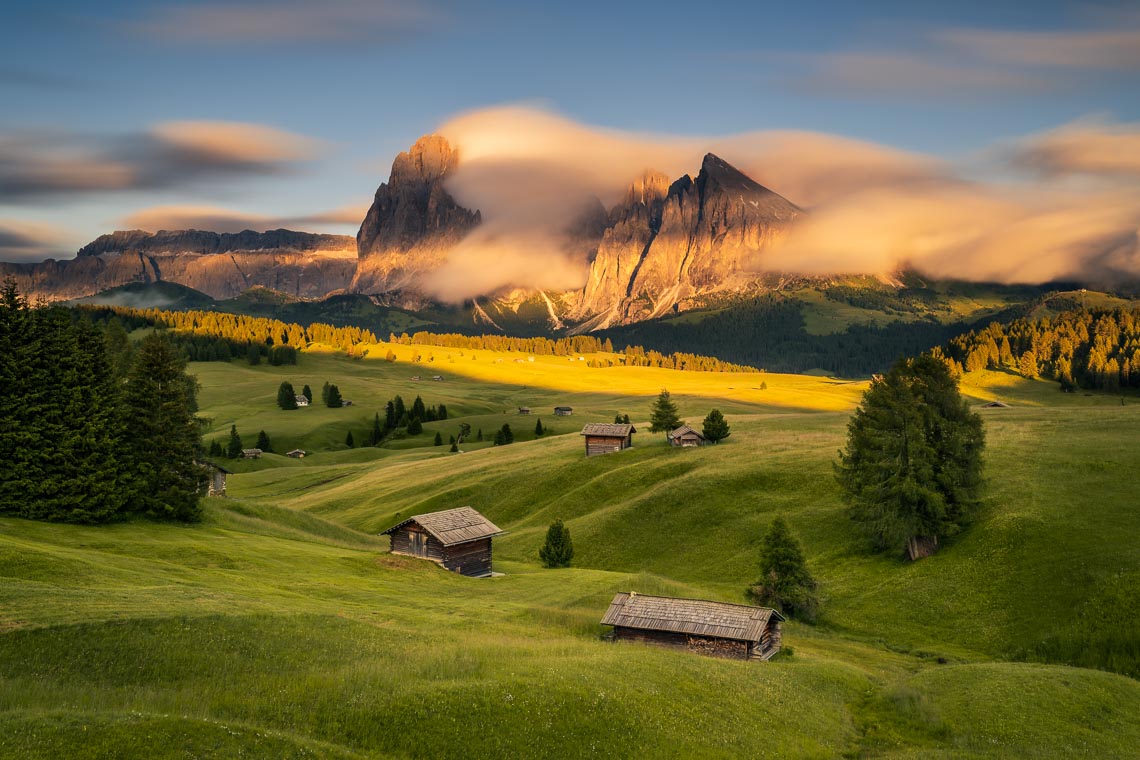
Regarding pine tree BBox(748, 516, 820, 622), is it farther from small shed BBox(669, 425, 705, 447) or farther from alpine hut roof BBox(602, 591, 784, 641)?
small shed BBox(669, 425, 705, 447)

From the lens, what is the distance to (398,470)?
111 metres

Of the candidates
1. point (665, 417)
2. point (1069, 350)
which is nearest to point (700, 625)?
point (665, 417)

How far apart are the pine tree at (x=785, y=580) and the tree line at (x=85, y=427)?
138 ft

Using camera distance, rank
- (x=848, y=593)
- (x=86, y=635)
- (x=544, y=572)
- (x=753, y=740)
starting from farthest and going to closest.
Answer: (x=544, y=572) → (x=848, y=593) → (x=753, y=740) → (x=86, y=635)

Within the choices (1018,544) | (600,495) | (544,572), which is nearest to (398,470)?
(600,495)

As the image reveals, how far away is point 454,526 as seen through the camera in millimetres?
60219

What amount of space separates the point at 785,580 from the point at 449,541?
80.8ft

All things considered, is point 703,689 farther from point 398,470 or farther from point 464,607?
point 398,470

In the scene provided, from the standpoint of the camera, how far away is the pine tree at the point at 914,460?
56844 mm

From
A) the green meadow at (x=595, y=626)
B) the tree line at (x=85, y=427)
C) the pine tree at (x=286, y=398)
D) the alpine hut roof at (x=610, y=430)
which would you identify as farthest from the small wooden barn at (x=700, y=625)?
the pine tree at (x=286, y=398)

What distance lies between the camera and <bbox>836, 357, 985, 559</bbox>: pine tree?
56.8 meters

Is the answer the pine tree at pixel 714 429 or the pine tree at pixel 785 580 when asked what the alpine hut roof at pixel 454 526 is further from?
the pine tree at pixel 714 429

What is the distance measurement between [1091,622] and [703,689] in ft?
94.1

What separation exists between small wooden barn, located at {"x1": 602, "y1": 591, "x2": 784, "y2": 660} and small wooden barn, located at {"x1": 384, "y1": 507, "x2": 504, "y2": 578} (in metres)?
19.9
